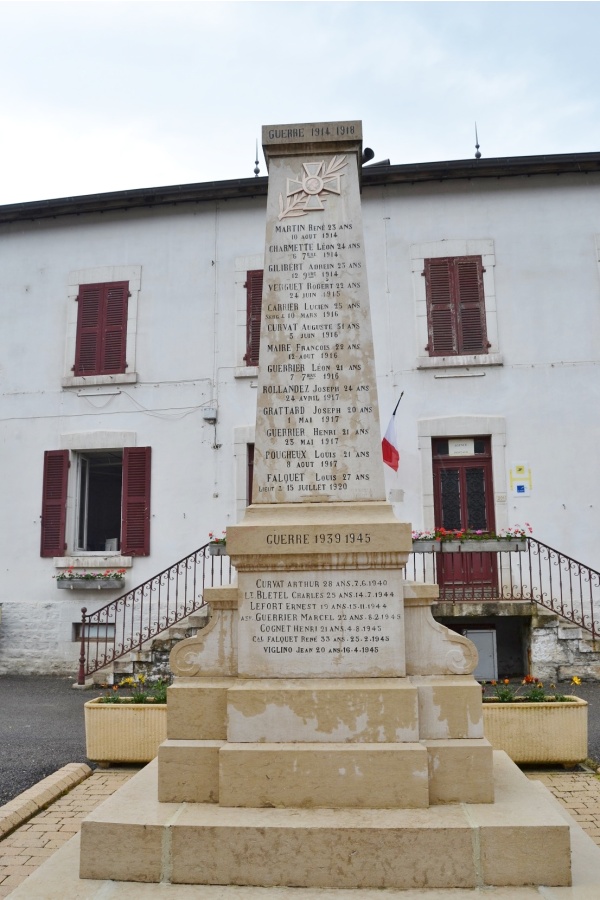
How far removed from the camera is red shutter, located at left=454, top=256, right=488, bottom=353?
1140cm

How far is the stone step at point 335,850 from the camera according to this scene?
3.18m

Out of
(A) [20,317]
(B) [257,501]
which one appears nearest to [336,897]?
(B) [257,501]

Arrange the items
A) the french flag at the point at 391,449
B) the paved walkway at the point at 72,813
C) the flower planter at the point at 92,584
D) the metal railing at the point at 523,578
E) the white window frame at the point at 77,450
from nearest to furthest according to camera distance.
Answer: the paved walkway at the point at 72,813
the metal railing at the point at 523,578
the french flag at the point at 391,449
the flower planter at the point at 92,584
the white window frame at the point at 77,450

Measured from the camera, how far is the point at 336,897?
3088 mm

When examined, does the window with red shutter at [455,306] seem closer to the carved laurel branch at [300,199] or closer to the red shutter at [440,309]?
the red shutter at [440,309]

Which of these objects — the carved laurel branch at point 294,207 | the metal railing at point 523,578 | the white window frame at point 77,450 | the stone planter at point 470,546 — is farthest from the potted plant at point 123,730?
the white window frame at point 77,450

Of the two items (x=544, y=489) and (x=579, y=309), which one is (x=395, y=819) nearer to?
(x=544, y=489)

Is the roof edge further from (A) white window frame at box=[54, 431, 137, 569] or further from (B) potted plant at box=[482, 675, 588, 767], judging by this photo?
(B) potted plant at box=[482, 675, 588, 767]

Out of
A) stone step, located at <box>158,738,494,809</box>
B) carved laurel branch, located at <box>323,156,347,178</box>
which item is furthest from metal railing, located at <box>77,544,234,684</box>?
stone step, located at <box>158,738,494,809</box>

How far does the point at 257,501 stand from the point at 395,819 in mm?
1780

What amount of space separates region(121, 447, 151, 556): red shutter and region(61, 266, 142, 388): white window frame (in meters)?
1.28

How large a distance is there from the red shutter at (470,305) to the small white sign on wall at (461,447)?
1.40 meters

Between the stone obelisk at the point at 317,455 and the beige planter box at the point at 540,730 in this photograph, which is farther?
the beige planter box at the point at 540,730

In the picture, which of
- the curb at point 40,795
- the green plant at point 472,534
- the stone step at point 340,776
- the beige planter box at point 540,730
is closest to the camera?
the stone step at point 340,776
